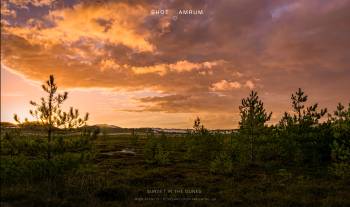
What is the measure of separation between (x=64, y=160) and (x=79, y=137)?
1328 millimetres

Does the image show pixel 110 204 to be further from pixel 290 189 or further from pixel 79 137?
pixel 290 189

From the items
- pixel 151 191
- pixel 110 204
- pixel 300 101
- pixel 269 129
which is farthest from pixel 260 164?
pixel 110 204

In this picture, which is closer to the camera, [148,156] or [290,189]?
[290,189]

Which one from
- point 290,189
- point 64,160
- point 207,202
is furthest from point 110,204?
point 290,189

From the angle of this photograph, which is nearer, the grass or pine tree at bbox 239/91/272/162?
the grass

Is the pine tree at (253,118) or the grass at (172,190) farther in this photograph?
the pine tree at (253,118)

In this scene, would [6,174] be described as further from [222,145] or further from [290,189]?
[222,145]

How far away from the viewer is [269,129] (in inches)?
1341

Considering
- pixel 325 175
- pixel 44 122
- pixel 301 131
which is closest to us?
pixel 44 122

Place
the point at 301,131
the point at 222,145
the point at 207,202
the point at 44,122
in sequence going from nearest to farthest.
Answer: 1. the point at 207,202
2. the point at 44,122
3. the point at 301,131
4. the point at 222,145

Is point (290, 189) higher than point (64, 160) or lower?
lower

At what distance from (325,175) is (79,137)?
19430 millimetres

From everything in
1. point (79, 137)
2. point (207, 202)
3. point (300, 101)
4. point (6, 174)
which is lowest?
point (207, 202)

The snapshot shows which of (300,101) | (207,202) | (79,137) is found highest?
(300,101)
